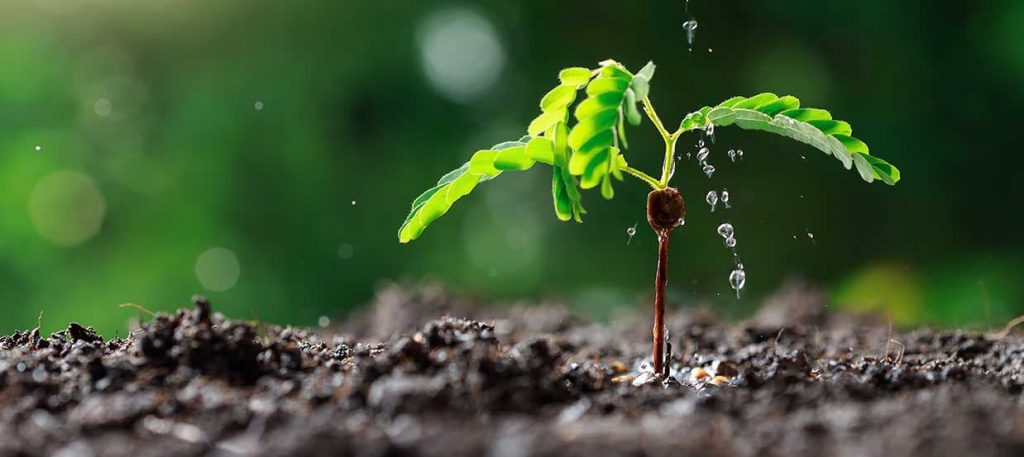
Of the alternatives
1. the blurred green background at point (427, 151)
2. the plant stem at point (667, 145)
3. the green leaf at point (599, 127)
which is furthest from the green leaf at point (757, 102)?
the blurred green background at point (427, 151)

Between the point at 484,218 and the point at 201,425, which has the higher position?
the point at 484,218

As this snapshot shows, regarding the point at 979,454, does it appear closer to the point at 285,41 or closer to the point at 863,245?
the point at 863,245

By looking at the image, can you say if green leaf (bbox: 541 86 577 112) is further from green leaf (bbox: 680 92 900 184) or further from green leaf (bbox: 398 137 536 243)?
green leaf (bbox: 680 92 900 184)

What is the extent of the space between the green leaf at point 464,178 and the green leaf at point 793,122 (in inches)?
11.5

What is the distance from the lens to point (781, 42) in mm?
5434

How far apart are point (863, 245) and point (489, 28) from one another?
2490mm

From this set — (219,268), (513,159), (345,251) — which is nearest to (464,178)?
(513,159)

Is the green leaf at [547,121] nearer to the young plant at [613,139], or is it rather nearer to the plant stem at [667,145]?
the young plant at [613,139]

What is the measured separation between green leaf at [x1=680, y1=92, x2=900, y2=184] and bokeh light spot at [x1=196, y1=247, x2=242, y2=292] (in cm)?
429

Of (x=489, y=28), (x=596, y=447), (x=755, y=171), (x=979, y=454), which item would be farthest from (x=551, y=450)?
(x=489, y=28)

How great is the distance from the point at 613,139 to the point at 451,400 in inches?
20.3

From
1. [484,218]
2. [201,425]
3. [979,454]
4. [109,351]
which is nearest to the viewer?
[979,454]

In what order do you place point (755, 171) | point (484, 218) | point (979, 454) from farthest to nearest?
1. point (484, 218)
2. point (755, 171)
3. point (979, 454)

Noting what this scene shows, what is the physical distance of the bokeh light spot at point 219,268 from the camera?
5.47m
